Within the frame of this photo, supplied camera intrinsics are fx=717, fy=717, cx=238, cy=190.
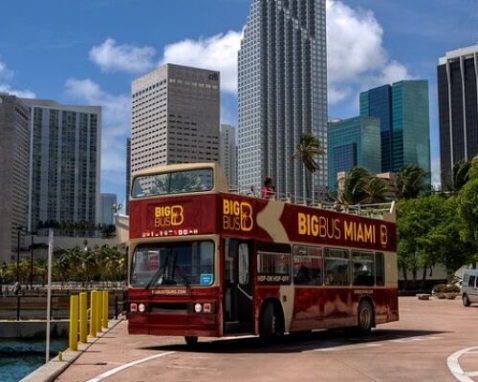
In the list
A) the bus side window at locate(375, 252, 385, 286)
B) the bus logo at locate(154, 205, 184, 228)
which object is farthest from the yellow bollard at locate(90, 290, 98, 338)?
the bus side window at locate(375, 252, 385, 286)

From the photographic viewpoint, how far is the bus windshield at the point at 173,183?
50.3ft

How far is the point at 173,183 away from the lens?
15773mm

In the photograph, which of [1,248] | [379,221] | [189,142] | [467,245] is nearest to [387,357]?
[379,221]

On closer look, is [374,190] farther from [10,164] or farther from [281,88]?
[10,164]

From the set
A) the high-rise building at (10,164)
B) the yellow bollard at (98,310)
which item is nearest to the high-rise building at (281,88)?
the high-rise building at (10,164)

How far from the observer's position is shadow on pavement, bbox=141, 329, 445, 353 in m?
15.9

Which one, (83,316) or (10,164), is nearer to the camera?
(83,316)

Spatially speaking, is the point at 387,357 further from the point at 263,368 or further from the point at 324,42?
the point at 324,42

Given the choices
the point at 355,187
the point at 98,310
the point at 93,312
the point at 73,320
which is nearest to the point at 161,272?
the point at 73,320

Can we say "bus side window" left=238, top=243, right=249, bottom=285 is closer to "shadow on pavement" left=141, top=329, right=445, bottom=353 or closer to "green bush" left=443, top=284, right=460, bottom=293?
"shadow on pavement" left=141, top=329, right=445, bottom=353

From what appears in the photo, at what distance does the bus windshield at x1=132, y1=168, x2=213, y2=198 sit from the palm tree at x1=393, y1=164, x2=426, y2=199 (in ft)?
214

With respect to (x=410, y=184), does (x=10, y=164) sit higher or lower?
higher

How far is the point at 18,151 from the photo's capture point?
6772 inches

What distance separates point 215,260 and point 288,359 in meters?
2.50
